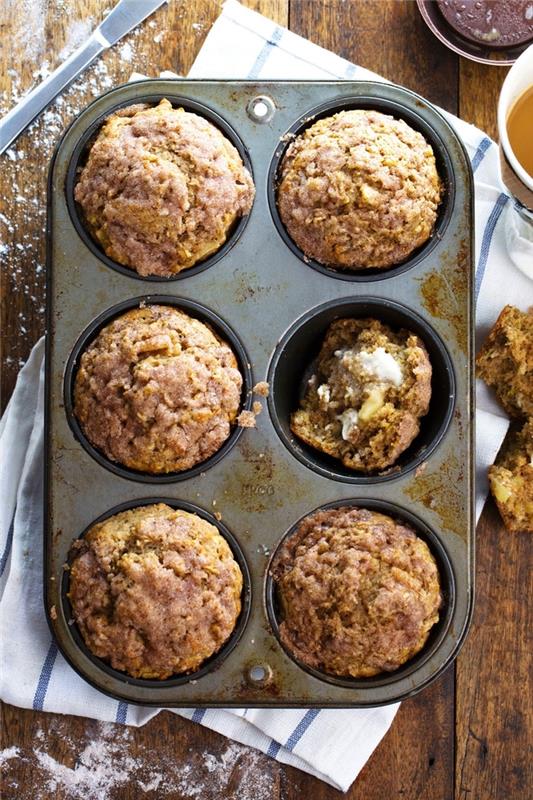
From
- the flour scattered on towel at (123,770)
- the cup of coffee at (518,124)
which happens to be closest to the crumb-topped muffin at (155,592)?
the flour scattered on towel at (123,770)

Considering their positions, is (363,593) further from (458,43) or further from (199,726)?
(458,43)

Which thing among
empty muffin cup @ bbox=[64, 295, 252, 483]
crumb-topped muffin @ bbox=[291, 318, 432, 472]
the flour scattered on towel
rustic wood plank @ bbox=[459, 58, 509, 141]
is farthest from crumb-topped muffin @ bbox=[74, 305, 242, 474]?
rustic wood plank @ bbox=[459, 58, 509, 141]

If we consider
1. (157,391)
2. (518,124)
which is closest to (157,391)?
(157,391)

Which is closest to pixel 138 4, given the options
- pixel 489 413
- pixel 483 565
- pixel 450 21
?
pixel 450 21

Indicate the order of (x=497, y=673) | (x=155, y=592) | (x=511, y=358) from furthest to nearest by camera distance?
(x=497, y=673) → (x=511, y=358) → (x=155, y=592)

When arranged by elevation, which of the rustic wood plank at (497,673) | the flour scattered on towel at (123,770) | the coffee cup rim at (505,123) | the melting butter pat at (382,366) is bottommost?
the flour scattered on towel at (123,770)

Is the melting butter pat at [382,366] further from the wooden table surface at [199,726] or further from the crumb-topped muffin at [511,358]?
the wooden table surface at [199,726]

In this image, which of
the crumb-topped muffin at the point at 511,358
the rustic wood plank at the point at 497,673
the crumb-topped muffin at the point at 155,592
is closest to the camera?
the crumb-topped muffin at the point at 155,592
